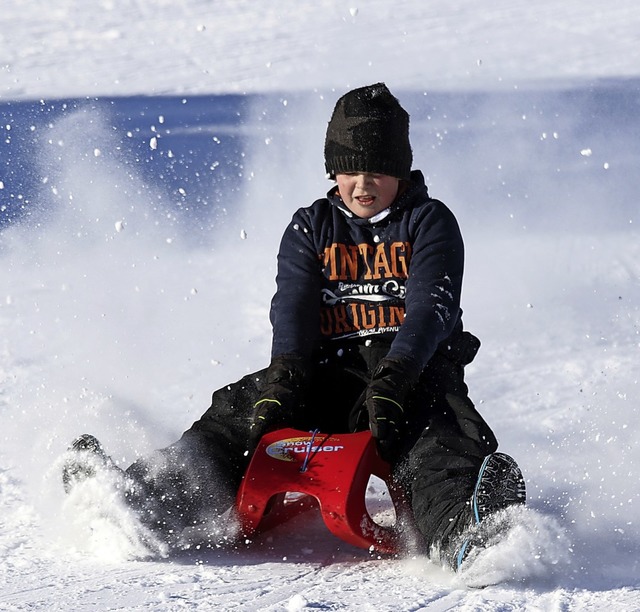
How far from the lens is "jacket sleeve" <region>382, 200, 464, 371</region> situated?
2.48 meters

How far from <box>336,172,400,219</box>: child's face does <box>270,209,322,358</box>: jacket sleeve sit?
0.45 ft

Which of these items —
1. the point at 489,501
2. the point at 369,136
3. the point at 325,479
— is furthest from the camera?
the point at 369,136

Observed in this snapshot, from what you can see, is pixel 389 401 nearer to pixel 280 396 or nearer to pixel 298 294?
pixel 280 396

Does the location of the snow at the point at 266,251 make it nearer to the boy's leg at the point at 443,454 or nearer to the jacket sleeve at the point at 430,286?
the boy's leg at the point at 443,454

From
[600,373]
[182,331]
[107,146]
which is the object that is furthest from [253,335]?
[107,146]

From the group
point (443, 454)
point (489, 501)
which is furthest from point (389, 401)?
point (489, 501)

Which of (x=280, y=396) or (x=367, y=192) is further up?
(x=367, y=192)

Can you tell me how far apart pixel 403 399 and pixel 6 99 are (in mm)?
5641

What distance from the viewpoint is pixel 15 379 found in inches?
142

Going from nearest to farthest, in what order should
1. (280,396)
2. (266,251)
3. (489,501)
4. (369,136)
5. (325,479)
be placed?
(489,501) < (325,479) < (280,396) < (369,136) < (266,251)

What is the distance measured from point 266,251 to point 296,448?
2.87 metres

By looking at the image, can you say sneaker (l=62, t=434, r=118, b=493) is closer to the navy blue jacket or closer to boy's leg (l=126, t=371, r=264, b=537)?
boy's leg (l=126, t=371, r=264, b=537)

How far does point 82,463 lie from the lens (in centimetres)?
231

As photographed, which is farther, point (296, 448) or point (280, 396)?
point (280, 396)
